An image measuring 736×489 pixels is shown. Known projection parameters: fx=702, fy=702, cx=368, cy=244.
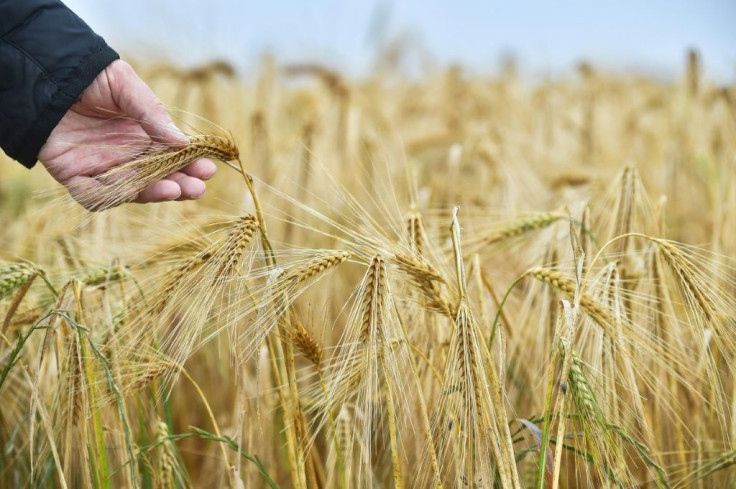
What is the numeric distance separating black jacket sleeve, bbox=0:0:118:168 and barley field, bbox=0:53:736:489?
164mm

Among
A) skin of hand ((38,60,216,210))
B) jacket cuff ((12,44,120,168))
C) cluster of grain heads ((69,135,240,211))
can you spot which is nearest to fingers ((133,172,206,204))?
skin of hand ((38,60,216,210))

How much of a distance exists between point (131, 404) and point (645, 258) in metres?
1.27

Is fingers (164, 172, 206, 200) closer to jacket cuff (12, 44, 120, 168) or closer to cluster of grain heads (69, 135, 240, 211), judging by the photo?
cluster of grain heads (69, 135, 240, 211)

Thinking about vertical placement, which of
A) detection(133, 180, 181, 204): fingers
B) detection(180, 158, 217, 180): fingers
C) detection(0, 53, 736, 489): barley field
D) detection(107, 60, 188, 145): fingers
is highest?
detection(107, 60, 188, 145): fingers

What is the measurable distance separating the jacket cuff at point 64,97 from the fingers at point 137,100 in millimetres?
30

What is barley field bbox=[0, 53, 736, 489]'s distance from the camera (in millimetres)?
1180

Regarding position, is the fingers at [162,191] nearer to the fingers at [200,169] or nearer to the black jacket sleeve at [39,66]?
the fingers at [200,169]

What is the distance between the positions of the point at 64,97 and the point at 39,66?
80 millimetres

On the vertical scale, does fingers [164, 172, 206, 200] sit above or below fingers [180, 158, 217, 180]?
below

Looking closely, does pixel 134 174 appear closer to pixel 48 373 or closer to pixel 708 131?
pixel 48 373

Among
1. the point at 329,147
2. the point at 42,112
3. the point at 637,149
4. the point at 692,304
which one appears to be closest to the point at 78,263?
the point at 42,112

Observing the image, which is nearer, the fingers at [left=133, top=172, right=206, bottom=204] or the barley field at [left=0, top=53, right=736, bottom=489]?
the barley field at [left=0, top=53, right=736, bottom=489]

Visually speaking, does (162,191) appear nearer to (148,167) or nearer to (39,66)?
(148,167)

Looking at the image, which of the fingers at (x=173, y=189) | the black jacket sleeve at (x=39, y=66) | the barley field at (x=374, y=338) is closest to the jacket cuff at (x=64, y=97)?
the black jacket sleeve at (x=39, y=66)
